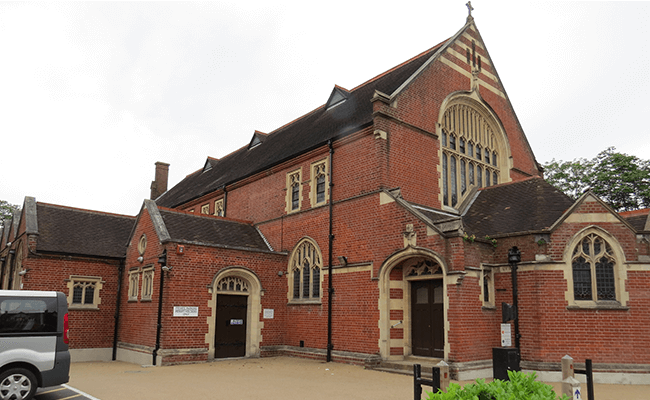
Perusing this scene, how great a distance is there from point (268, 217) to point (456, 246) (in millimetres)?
10187

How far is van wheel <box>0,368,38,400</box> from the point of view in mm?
9352

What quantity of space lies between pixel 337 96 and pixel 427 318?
11.9 metres

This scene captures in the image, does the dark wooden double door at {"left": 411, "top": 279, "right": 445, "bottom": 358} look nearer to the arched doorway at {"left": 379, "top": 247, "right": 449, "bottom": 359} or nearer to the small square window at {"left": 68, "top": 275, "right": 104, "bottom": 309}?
the arched doorway at {"left": 379, "top": 247, "right": 449, "bottom": 359}

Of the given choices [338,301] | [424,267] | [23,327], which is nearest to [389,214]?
[424,267]

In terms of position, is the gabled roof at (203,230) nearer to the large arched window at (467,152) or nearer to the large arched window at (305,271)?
the large arched window at (305,271)

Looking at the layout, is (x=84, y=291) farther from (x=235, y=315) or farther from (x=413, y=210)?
(x=413, y=210)

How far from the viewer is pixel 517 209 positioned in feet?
51.8

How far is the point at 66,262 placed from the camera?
67.2ft

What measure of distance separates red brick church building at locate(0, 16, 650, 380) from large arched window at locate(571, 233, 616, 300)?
0.04 m

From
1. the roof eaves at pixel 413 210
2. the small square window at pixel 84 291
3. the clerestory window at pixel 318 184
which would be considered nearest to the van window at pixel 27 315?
the roof eaves at pixel 413 210

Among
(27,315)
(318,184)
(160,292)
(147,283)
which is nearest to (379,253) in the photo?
(318,184)

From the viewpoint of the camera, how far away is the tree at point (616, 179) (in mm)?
32688

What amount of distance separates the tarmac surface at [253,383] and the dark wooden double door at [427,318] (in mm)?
1739

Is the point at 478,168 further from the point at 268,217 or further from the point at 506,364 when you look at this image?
the point at 506,364
